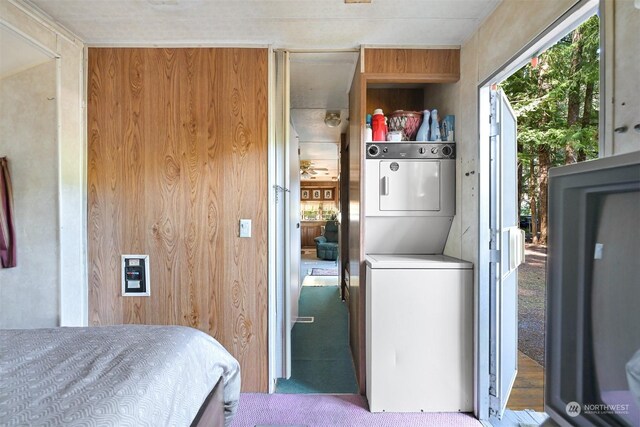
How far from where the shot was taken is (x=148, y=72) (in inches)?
74.3

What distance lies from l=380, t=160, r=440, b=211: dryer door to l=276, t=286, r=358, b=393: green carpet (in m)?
1.34

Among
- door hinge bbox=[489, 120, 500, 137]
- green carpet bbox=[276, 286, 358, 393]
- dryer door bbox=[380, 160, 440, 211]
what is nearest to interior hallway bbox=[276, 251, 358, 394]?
green carpet bbox=[276, 286, 358, 393]

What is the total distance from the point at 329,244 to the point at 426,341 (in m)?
5.31

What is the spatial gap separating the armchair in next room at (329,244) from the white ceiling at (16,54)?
19.3 feet

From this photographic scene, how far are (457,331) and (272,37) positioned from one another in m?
2.22

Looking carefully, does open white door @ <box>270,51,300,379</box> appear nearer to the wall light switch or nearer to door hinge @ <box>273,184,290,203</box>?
door hinge @ <box>273,184,290,203</box>

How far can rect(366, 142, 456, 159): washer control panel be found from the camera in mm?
1907

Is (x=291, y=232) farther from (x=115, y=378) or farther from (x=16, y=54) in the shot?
(x=16, y=54)

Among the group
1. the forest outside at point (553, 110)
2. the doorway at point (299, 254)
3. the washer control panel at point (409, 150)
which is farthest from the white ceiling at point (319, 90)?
the forest outside at point (553, 110)

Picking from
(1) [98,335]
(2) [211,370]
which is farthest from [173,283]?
(2) [211,370]

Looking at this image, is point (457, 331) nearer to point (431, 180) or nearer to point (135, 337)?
point (431, 180)

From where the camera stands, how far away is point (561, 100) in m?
3.86

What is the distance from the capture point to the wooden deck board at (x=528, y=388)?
1799 mm

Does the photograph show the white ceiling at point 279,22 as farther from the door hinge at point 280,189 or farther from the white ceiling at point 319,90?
the door hinge at point 280,189
